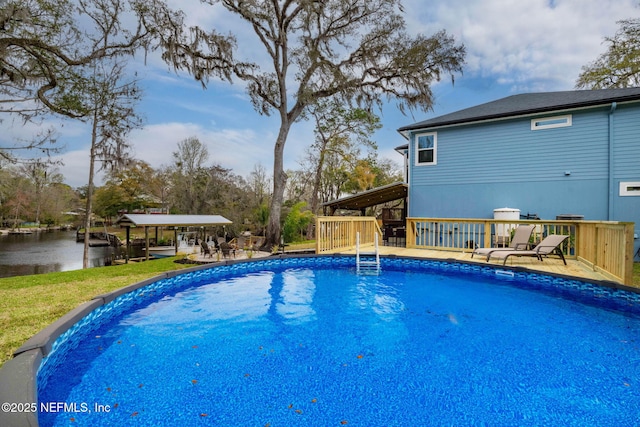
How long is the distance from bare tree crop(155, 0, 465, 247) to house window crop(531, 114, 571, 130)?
4295mm

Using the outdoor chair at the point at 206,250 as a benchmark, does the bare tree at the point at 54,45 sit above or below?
above

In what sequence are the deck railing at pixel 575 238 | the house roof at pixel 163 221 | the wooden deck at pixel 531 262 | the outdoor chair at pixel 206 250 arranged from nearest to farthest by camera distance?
1. the deck railing at pixel 575 238
2. the wooden deck at pixel 531 262
3. the outdoor chair at pixel 206 250
4. the house roof at pixel 163 221

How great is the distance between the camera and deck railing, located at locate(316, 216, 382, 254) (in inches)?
347

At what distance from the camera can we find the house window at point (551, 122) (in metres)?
9.60

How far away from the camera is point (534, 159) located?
9992 mm

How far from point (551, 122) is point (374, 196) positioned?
666cm

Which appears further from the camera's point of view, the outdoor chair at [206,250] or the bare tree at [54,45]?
the outdoor chair at [206,250]

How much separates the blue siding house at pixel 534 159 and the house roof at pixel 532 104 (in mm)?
31

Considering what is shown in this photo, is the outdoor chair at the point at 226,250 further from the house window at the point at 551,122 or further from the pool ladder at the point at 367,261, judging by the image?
the house window at the point at 551,122

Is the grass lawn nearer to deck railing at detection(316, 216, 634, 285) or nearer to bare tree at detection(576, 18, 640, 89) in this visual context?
deck railing at detection(316, 216, 634, 285)

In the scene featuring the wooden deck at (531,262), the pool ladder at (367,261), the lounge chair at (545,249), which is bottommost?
the pool ladder at (367,261)

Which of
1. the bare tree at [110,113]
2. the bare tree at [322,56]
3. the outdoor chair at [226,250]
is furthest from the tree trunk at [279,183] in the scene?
the bare tree at [110,113]

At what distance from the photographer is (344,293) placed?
582cm

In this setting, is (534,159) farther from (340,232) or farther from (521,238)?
(340,232)
